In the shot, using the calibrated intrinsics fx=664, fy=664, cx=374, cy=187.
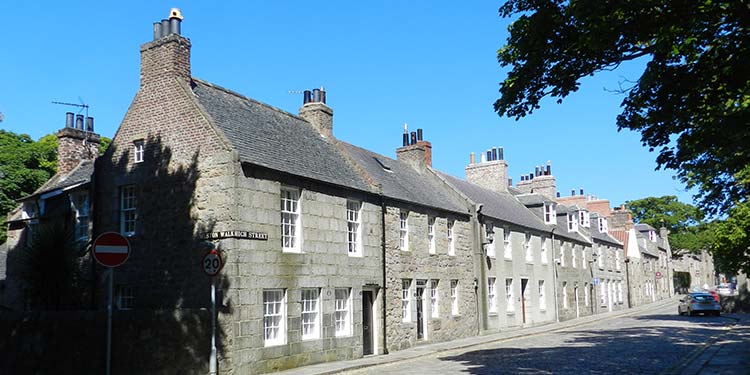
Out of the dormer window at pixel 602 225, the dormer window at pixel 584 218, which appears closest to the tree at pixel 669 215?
the dormer window at pixel 602 225

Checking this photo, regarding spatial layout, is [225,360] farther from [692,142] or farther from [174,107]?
[692,142]

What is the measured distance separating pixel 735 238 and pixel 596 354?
17.3 meters

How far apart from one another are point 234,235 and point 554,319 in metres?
27.5

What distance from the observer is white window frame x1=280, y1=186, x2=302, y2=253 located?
1922 centimetres

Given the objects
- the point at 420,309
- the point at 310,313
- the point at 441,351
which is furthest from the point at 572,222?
the point at 310,313

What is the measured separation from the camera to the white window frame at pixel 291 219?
63.1 ft

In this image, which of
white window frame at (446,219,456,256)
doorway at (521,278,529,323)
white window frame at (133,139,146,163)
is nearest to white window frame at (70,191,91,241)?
white window frame at (133,139,146,163)

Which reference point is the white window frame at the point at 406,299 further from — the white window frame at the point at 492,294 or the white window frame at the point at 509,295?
the white window frame at the point at 509,295

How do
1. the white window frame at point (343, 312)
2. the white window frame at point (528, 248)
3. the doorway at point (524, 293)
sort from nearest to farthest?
the white window frame at point (343, 312), the doorway at point (524, 293), the white window frame at point (528, 248)

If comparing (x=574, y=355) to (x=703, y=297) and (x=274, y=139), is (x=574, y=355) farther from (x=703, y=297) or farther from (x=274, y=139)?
(x=703, y=297)

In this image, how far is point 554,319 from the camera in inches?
1558

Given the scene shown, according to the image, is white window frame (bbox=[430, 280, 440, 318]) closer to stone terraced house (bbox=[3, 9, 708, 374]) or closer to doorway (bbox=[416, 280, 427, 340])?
stone terraced house (bbox=[3, 9, 708, 374])

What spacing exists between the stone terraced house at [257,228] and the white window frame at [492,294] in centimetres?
208

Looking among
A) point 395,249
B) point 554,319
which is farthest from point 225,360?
point 554,319
